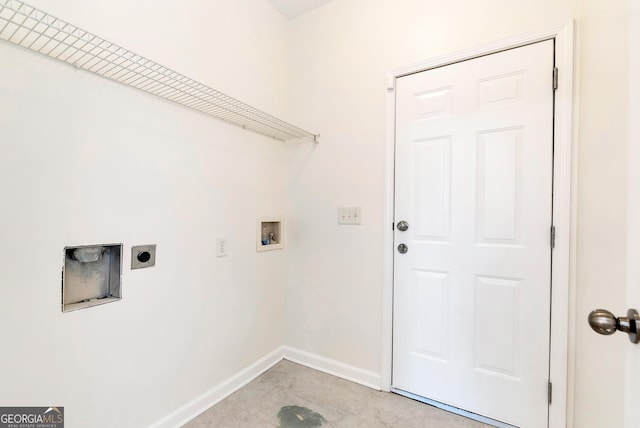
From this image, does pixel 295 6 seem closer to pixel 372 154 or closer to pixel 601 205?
pixel 372 154

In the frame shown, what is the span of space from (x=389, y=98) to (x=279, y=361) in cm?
216

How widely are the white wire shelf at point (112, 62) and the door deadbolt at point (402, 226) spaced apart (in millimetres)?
996

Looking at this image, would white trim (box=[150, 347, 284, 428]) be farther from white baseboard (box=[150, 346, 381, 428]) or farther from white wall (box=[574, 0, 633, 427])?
white wall (box=[574, 0, 633, 427])

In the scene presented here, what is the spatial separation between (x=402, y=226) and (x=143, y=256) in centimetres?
150

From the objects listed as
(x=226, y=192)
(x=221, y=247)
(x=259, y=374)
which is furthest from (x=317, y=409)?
(x=226, y=192)

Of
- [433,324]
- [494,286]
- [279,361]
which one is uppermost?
[494,286]

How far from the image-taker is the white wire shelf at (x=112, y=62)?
3.24ft

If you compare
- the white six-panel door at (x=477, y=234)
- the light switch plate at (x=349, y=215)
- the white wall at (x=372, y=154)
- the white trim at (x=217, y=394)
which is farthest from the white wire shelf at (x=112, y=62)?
the white trim at (x=217, y=394)

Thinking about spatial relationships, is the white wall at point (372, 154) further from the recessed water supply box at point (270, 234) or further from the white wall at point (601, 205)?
the recessed water supply box at point (270, 234)

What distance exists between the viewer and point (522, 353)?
1482mm

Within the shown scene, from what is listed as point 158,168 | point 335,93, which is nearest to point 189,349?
point 158,168

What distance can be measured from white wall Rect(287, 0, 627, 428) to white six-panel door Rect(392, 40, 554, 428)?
136 mm

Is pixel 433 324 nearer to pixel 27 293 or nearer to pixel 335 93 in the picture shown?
pixel 335 93

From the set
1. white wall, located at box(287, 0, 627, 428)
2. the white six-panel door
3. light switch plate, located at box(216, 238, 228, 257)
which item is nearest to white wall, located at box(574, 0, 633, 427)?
white wall, located at box(287, 0, 627, 428)
